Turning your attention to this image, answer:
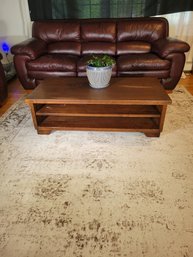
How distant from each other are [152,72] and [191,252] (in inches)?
82.3

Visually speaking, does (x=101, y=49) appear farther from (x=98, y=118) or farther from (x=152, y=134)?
(x=152, y=134)

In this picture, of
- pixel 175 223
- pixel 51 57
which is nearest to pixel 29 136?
pixel 51 57

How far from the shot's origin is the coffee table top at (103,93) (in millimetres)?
1652

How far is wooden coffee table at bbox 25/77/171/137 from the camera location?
1.69m

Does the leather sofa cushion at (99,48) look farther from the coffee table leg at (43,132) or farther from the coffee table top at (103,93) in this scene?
the coffee table leg at (43,132)

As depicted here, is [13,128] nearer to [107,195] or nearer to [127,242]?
[107,195]

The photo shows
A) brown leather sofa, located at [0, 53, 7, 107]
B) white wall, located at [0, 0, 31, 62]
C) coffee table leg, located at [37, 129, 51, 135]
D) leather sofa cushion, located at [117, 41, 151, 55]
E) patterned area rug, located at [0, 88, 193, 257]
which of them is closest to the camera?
patterned area rug, located at [0, 88, 193, 257]

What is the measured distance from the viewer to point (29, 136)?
1937 millimetres

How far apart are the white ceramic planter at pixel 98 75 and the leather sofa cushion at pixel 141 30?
4.80 ft

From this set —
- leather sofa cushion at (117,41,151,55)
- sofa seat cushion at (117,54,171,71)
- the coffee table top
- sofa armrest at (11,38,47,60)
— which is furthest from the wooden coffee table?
leather sofa cushion at (117,41,151,55)

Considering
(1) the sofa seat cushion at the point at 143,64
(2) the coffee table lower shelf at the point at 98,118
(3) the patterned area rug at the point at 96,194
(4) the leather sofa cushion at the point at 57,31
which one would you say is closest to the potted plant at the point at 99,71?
(2) the coffee table lower shelf at the point at 98,118

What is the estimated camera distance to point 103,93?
177 centimetres

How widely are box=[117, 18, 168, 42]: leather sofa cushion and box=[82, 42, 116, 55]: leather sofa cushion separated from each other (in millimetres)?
213

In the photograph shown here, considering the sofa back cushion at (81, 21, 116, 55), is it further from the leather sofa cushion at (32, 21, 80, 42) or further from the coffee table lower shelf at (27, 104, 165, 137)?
the coffee table lower shelf at (27, 104, 165, 137)
